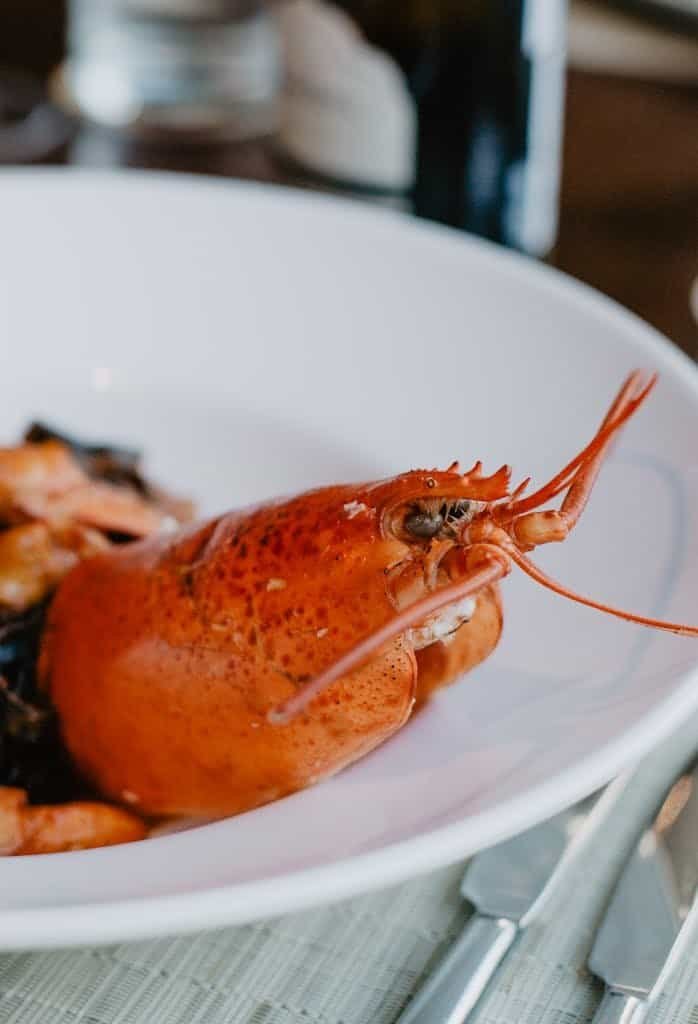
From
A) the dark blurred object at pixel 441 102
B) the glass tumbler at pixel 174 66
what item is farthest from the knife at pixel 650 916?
the glass tumbler at pixel 174 66

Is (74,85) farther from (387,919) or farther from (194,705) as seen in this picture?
(387,919)

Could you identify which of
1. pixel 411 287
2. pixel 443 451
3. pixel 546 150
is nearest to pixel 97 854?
pixel 443 451

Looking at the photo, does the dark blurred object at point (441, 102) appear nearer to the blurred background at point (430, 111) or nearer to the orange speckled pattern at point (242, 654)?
the blurred background at point (430, 111)

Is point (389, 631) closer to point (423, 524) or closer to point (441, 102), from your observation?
point (423, 524)

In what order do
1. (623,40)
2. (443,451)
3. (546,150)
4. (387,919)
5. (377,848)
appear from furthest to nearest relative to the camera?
(623,40) < (546,150) < (443,451) < (387,919) < (377,848)

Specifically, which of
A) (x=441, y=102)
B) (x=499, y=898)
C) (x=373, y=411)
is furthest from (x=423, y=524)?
(x=441, y=102)

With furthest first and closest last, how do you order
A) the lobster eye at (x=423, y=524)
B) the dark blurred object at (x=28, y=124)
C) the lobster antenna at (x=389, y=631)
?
the dark blurred object at (x=28, y=124) < the lobster eye at (x=423, y=524) < the lobster antenna at (x=389, y=631)
